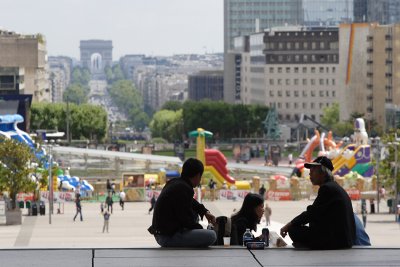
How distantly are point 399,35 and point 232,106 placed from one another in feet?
93.9

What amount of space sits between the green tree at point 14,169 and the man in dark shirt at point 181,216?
46.0 m

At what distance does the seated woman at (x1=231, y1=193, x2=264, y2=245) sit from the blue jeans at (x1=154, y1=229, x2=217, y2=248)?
3.33 feet

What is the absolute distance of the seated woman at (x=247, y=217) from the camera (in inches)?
941

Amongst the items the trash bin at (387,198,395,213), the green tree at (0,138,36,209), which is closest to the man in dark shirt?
the green tree at (0,138,36,209)

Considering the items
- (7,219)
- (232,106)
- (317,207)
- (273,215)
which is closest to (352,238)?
(317,207)

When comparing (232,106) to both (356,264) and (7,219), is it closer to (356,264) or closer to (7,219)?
(7,219)

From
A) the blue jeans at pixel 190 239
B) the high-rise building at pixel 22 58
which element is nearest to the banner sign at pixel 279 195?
the high-rise building at pixel 22 58

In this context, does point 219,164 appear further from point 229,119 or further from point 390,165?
point 229,119

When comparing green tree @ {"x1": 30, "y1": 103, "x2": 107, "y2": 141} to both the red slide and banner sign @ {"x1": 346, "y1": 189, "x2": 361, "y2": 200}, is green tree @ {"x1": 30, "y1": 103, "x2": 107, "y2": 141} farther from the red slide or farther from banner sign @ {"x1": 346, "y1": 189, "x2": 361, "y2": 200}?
banner sign @ {"x1": 346, "y1": 189, "x2": 361, "y2": 200}

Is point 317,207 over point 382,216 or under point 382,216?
over

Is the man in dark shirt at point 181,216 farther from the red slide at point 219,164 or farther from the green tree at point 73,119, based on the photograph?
the green tree at point 73,119

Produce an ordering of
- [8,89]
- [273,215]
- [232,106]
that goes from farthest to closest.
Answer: [232,106], [8,89], [273,215]

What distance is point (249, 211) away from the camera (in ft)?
78.8

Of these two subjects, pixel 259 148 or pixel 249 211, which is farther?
pixel 259 148
